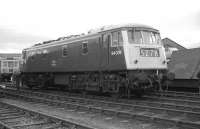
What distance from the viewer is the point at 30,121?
31.2ft

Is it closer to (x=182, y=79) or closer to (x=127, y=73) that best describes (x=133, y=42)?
(x=127, y=73)

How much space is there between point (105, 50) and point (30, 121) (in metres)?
6.21

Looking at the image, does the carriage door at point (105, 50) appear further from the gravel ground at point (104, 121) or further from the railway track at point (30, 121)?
the railway track at point (30, 121)

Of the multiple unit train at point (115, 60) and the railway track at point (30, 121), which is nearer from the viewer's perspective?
the railway track at point (30, 121)

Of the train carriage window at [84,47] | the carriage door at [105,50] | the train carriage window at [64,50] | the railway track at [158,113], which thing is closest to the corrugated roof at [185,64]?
the carriage door at [105,50]

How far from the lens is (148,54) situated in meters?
14.2

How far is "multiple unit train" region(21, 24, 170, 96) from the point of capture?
44.6 ft

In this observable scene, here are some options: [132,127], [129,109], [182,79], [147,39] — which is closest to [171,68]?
[182,79]

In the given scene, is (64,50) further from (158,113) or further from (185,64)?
(158,113)

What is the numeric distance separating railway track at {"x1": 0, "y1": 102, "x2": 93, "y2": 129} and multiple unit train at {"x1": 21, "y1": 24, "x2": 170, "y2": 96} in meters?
4.68

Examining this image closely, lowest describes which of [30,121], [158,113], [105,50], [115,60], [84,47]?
[30,121]

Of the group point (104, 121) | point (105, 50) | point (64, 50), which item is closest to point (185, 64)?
point (105, 50)

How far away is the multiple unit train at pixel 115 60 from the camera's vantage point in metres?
13.6

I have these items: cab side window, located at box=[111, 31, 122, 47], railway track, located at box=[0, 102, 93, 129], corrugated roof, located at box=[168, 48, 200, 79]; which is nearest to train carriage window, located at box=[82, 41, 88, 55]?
cab side window, located at box=[111, 31, 122, 47]
